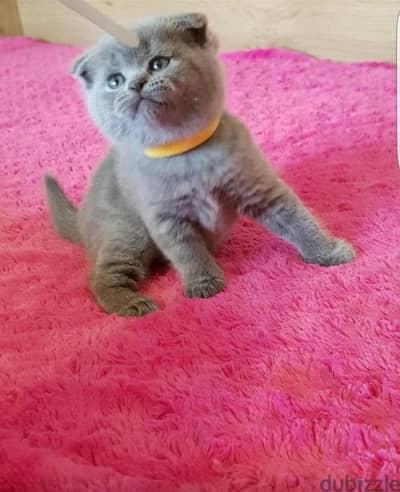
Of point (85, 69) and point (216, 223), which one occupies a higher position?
point (85, 69)

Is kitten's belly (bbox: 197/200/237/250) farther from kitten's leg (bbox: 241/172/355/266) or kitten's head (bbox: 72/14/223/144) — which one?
kitten's head (bbox: 72/14/223/144)

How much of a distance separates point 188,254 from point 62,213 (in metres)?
0.37

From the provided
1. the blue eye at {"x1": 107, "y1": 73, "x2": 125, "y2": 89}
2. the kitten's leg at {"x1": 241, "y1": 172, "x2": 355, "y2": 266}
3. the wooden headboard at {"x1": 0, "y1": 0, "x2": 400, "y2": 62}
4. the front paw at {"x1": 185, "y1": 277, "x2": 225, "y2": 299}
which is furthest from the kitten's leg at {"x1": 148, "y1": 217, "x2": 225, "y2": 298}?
the wooden headboard at {"x1": 0, "y1": 0, "x2": 400, "y2": 62}

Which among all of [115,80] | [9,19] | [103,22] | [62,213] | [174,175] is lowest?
[9,19]

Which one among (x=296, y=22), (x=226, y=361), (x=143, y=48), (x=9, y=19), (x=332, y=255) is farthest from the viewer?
(x=9, y=19)

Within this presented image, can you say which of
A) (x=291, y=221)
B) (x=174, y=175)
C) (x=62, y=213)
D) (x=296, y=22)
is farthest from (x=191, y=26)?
(x=296, y=22)

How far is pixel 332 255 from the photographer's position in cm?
111

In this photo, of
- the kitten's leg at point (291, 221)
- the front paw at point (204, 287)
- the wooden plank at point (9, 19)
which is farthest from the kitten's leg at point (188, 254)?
the wooden plank at point (9, 19)

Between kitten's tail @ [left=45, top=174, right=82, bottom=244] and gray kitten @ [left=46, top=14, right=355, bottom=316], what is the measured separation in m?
0.13

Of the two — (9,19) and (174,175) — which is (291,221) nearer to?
(174,175)

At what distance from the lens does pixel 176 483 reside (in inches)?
26.6

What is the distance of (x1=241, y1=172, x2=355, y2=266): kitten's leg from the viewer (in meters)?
1.11

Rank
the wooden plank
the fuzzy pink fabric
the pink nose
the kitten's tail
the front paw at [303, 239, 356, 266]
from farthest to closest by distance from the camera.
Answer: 1. the wooden plank
2. the kitten's tail
3. the front paw at [303, 239, 356, 266]
4. the pink nose
5. the fuzzy pink fabric

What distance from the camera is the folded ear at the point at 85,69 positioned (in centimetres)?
108
